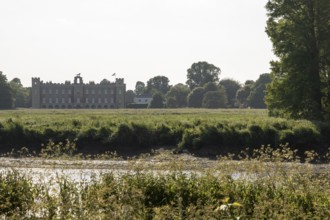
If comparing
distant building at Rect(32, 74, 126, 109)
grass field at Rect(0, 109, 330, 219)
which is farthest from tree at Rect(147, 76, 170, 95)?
grass field at Rect(0, 109, 330, 219)

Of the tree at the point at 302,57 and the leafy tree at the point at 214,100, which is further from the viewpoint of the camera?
the leafy tree at the point at 214,100

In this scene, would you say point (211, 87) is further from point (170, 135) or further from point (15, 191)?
point (15, 191)

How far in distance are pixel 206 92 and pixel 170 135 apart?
104m

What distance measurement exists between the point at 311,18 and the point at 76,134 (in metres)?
19.7

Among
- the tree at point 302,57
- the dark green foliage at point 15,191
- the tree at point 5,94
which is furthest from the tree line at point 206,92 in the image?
the dark green foliage at point 15,191

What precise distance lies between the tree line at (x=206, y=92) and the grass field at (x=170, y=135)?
93.4 metres

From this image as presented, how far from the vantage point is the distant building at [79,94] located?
170000 mm

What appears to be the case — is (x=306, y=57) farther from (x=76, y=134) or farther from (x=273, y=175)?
(x=273, y=175)

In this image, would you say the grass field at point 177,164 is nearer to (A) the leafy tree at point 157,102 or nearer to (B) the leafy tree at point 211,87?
(A) the leafy tree at point 157,102

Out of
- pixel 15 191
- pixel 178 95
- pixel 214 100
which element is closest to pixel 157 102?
pixel 178 95

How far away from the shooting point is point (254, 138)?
3719 centimetres

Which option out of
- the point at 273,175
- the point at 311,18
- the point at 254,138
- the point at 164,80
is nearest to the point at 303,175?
the point at 273,175

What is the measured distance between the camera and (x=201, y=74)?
17738 centimetres

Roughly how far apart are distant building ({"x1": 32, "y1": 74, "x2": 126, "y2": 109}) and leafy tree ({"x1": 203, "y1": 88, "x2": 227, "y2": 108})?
3960 cm
